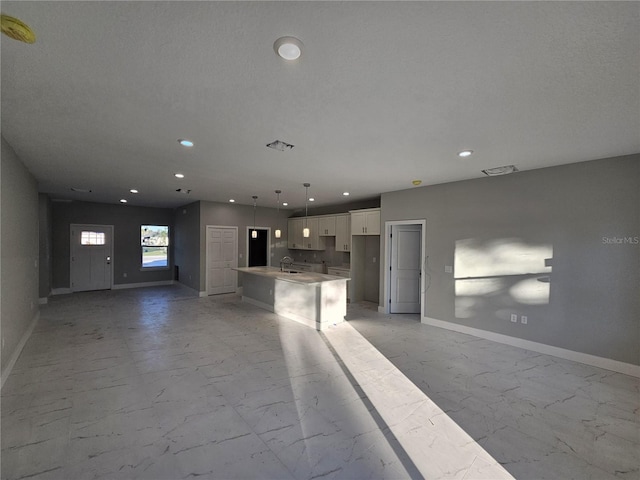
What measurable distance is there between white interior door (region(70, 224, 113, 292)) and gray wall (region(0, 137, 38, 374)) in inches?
162

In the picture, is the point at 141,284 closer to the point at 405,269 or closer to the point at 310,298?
the point at 310,298

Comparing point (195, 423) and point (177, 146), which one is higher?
point (177, 146)

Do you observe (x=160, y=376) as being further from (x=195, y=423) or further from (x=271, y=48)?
(x=271, y=48)

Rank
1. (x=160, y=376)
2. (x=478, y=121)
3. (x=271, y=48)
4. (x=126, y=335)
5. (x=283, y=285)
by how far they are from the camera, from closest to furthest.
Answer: (x=271, y=48)
(x=478, y=121)
(x=160, y=376)
(x=126, y=335)
(x=283, y=285)

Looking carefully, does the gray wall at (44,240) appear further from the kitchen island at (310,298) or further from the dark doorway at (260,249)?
the kitchen island at (310,298)

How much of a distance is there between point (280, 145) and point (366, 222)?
3.90 m

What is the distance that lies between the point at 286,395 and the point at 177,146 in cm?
302

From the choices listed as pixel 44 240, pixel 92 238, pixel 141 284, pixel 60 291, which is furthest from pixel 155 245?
pixel 44 240

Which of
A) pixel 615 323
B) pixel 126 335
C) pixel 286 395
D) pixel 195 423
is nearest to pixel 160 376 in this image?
pixel 195 423

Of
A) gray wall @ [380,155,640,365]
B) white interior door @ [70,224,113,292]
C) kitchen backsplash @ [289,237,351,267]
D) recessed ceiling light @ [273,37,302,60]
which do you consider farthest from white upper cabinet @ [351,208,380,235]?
white interior door @ [70,224,113,292]

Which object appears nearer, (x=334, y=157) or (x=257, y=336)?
(x=334, y=157)

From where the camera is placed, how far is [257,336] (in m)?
4.64

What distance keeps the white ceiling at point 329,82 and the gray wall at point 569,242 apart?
386 millimetres

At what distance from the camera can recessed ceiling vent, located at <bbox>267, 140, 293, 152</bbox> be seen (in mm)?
3174
